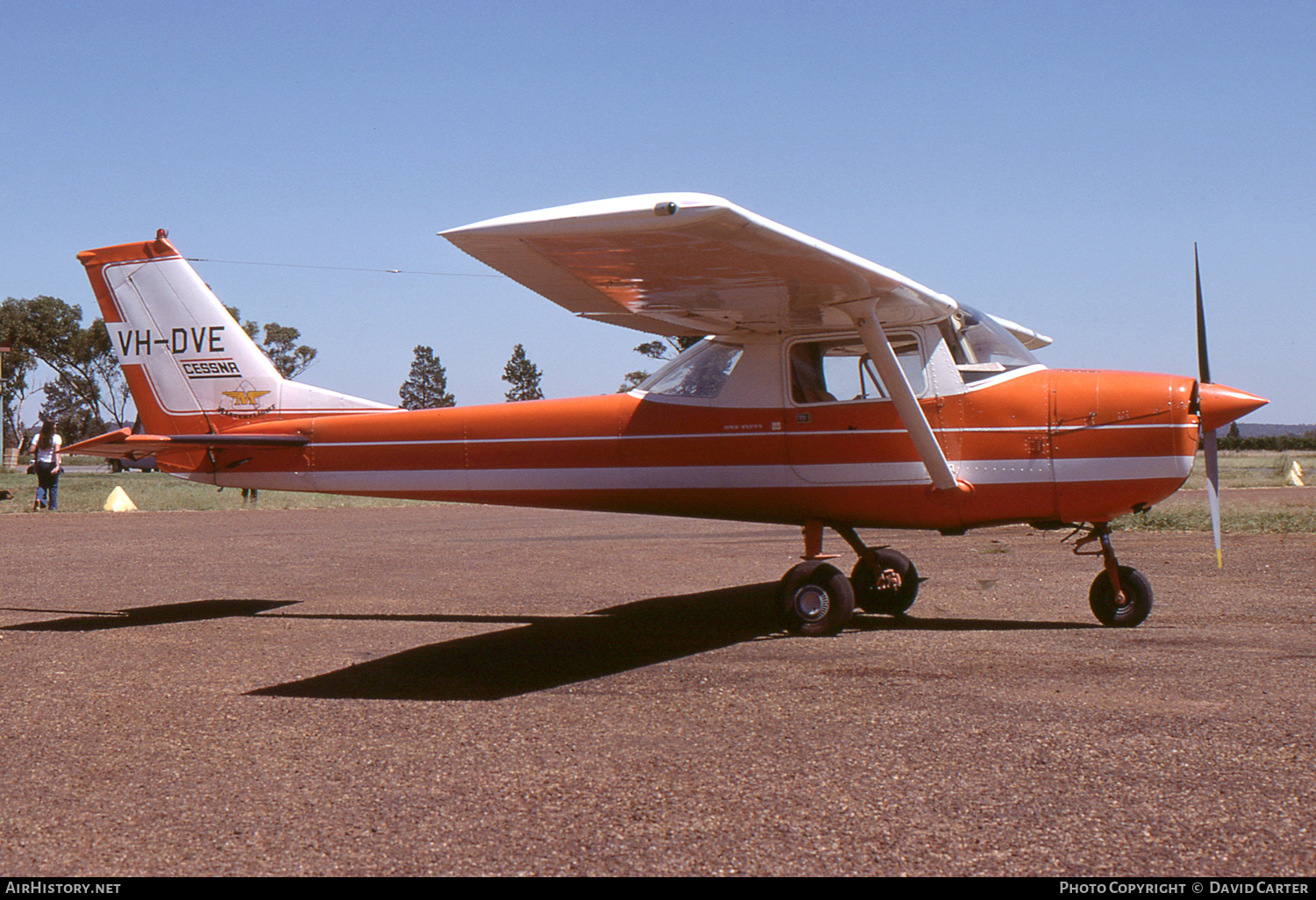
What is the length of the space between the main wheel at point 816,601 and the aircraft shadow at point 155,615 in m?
4.57

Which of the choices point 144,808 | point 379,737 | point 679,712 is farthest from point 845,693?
point 144,808

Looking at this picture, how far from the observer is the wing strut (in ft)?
22.9

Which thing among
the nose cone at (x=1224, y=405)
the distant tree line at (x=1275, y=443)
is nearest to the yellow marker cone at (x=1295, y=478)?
the nose cone at (x=1224, y=405)

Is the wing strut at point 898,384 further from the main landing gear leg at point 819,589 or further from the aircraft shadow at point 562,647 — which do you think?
the aircraft shadow at point 562,647

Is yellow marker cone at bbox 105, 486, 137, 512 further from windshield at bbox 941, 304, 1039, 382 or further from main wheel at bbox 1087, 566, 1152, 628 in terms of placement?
main wheel at bbox 1087, 566, 1152, 628

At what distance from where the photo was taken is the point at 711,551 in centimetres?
1323

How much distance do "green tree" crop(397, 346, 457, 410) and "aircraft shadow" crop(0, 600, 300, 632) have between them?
11706 cm

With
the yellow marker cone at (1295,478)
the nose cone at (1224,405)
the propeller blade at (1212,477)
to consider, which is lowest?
the yellow marker cone at (1295,478)

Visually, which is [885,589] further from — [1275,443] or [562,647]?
[1275,443]

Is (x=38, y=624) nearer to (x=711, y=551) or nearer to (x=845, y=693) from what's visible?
(x=845, y=693)

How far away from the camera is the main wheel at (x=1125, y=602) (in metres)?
7.03

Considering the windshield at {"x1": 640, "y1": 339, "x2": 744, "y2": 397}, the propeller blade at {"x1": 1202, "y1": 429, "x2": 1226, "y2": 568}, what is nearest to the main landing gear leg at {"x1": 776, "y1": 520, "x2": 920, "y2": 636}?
the windshield at {"x1": 640, "y1": 339, "x2": 744, "y2": 397}

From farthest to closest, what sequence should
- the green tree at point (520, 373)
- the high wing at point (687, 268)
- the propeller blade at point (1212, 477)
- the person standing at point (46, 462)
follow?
the green tree at point (520, 373) < the person standing at point (46, 462) < the propeller blade at point (1212, 477) < the high wing at point (687, 268)

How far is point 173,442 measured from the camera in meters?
8.74
